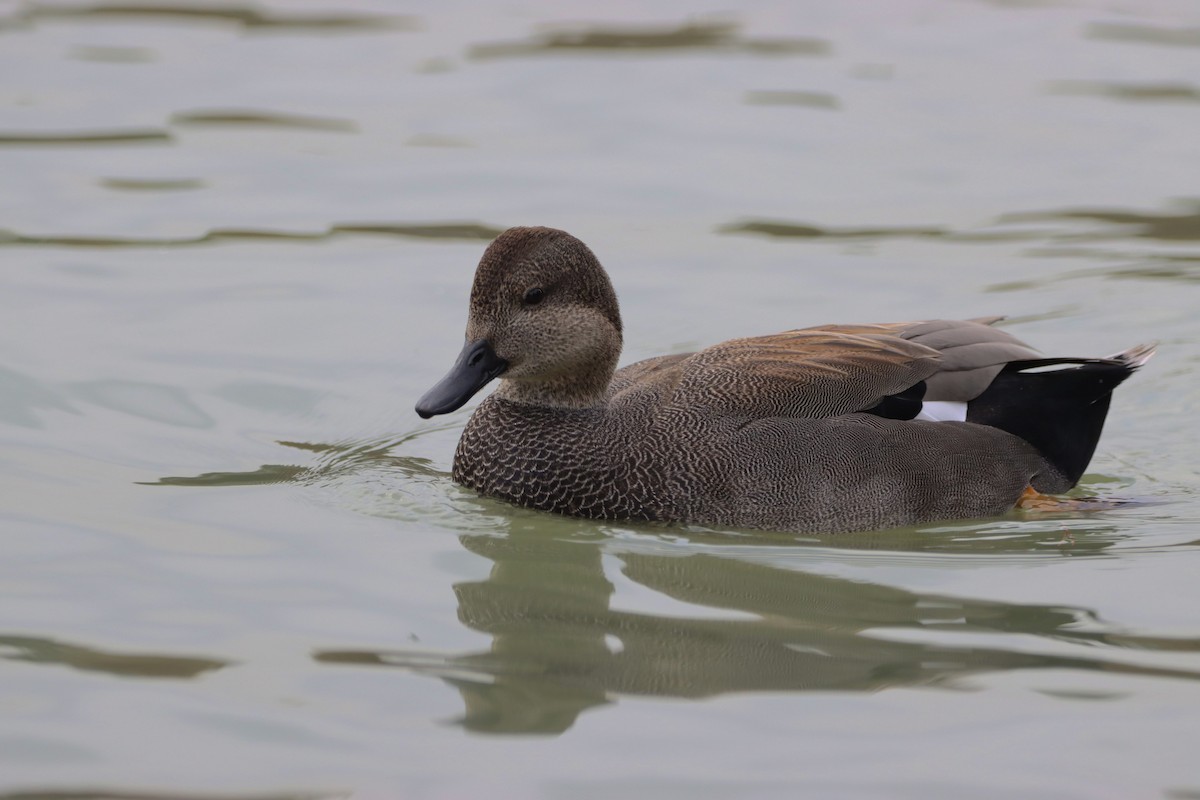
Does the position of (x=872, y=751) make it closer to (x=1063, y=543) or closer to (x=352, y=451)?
(x=1063, y=543)

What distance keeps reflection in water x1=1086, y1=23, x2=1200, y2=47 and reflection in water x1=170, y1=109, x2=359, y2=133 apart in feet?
20.2

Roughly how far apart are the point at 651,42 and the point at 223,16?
350 cm

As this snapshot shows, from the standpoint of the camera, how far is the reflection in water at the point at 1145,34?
14250mm

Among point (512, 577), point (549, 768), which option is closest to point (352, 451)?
point (512, 577)

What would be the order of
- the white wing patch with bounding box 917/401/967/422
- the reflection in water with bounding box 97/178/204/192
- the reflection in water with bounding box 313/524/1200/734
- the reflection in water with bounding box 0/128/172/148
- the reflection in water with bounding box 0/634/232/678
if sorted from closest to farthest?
the reflection in water with bounding box 313/524/1200/734 → the reflection in water with bounding box 0/634/232/678 → the white wing patch with bounding box 917/401/967/422 → the reflection in water with bounding box 97/178/204/192 → the reflection in water with bounding box 0/128/172/148

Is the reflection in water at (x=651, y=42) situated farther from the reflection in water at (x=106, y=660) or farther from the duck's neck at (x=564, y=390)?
the reflection in water at (x=106, y=660)

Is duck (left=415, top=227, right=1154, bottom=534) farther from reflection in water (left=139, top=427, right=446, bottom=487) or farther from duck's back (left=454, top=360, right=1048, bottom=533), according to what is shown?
reflection in water (left=139, top=427, right=446, bottom=487)

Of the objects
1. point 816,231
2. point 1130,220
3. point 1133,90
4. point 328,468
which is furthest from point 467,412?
point 1133,90

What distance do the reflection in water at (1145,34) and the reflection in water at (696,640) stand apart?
929 cm

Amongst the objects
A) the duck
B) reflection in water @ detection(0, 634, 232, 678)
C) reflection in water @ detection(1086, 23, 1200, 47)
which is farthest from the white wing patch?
reflection in water @ detection(1086, 23, 1200, 47)

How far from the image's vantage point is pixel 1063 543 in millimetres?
6820

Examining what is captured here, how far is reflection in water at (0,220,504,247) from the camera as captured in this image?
1052cm

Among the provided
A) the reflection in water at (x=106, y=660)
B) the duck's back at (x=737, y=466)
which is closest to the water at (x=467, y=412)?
the reflection in water at (x=106, y=660)

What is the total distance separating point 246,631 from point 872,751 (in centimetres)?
211
